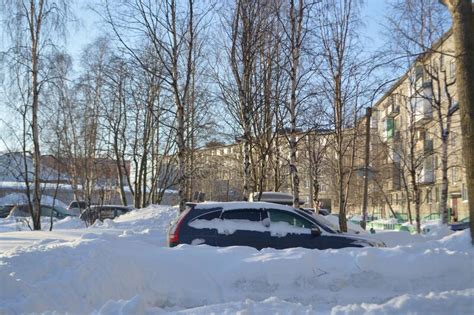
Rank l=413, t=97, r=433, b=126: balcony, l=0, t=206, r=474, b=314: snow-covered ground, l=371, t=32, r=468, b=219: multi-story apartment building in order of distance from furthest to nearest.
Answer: l=413, t=97, r=433, b=126: balcony → l=371, t=32, r=468, b=219: multi-story apartment building → l=0, t=206, r=474, b=314: snow-covered ground

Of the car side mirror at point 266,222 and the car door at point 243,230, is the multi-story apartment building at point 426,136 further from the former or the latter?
the car door at point 243,230

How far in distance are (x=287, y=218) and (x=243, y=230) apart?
0.89 m

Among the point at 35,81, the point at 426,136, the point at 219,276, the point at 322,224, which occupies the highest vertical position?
the point at 426,136

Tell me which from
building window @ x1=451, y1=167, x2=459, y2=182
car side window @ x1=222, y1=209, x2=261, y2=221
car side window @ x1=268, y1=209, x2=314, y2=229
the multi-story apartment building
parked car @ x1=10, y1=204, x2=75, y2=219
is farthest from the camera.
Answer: building window @ x1=451, y1=167, x2=459, y2=182

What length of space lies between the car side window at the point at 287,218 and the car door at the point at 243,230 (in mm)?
218

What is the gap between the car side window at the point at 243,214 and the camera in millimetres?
9922

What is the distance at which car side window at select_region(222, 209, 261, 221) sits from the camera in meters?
9.92

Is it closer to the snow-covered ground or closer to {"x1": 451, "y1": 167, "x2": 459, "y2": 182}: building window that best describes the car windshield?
the snow-covered ground

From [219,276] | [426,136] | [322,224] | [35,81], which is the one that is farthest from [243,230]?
[426,136]

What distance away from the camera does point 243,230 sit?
9766 millimetres

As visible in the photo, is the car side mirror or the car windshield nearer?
the car windshield

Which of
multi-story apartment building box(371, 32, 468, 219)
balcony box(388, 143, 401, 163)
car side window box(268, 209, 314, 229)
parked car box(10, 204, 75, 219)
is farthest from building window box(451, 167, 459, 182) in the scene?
car side window box(268, 209, 314, 229)

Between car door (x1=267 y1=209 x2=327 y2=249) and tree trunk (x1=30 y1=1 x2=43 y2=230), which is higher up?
tree trunk (x1=30 y1=1 x2=43 y2=230)

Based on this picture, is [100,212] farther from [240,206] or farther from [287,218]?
[287,218]
